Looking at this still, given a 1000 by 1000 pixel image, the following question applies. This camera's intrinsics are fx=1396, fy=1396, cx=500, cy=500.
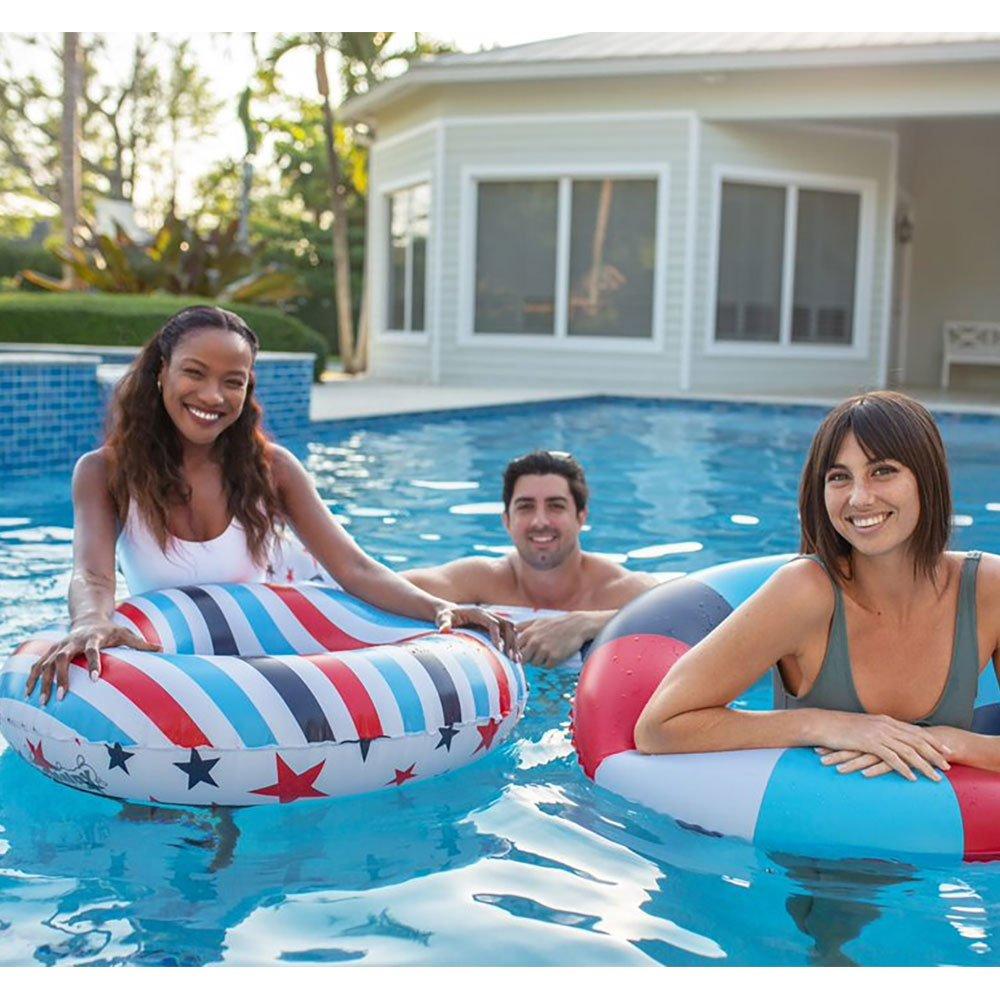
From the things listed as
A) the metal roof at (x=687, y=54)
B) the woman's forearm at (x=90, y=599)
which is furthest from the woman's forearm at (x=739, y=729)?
the metal roof at (x=687, y=54)

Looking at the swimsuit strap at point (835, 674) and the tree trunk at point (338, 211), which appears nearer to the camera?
the swimsuit strap at point (835, 674)

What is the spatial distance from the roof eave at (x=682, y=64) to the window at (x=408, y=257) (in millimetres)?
1252

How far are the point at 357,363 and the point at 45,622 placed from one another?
14114mm

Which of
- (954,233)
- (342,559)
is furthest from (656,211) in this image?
(342,559)

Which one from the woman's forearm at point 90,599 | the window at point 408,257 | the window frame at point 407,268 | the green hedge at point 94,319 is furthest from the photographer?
the window at point 408,257

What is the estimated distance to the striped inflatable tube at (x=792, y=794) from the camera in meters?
2.66

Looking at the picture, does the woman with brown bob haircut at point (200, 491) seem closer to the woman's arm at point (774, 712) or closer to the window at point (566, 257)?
the woman's arm at point (774, 712)

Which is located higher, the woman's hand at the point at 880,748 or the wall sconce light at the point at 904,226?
the wall sconce light at the point at 904,226

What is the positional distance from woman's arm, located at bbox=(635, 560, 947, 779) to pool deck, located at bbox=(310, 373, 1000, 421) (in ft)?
26.5

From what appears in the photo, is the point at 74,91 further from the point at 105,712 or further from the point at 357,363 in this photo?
the point at 105,712

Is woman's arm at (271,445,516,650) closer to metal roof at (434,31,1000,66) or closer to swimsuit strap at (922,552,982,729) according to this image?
swimsuit strap at (922,552,982,729)

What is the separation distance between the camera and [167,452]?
3.64 m

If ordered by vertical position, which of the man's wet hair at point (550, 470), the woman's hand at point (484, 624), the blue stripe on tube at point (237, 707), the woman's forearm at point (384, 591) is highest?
the man's wet hair at point (550, 470)

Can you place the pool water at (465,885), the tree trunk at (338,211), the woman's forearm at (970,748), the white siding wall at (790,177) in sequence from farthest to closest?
1. the tree trunk at (338,211)
2. the white siding wall at (790,177)
3. the woman's forearm at (970,748)
4. the pool water at (465,885)
